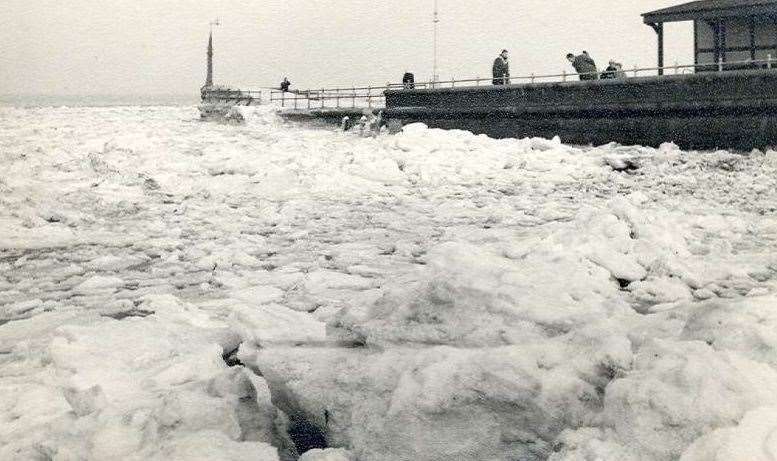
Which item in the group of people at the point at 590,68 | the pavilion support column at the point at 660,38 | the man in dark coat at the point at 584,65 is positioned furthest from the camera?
the pavilion support column at the point at 660,38

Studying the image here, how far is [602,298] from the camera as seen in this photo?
3.15 metres

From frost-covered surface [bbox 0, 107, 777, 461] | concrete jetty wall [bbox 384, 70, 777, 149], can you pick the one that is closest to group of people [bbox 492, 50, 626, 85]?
concrete jetty wall [bbox 384, 70, 777, 149]

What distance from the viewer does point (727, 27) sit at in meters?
17.8

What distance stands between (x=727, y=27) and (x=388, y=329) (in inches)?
757

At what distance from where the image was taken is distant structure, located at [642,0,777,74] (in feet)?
54.3

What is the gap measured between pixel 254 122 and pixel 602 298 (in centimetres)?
2429

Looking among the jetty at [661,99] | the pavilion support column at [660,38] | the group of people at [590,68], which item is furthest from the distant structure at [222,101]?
the pavilion support column at [660,38]

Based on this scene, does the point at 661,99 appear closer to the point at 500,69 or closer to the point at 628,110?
the point at 628,110

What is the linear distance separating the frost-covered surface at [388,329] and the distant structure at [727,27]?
1024cm

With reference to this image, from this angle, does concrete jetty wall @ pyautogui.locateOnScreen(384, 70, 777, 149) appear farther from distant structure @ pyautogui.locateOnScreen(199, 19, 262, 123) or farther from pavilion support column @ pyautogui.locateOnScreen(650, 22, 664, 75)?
distant structure @ pyautogui.locateOnScreen(199, 19, 262, 123)

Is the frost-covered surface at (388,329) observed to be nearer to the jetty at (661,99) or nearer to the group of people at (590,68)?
the jetty at (661,99)

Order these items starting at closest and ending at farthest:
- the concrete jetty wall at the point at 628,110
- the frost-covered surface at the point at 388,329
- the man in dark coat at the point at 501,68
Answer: the frost-covered surface at the point at 388,329 < the concrete jetty wall at the point at 628,110 < the man in dark coat at the point at 501,68

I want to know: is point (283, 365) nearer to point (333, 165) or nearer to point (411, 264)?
point (411, 264)

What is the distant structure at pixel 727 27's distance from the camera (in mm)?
16562
